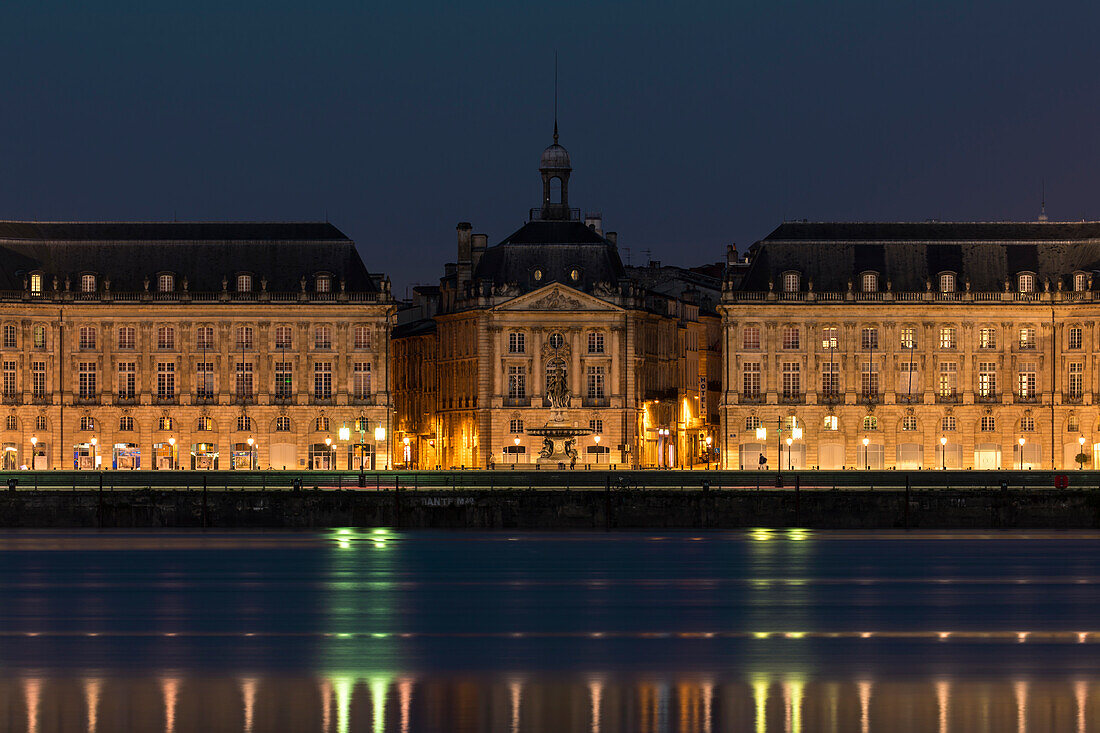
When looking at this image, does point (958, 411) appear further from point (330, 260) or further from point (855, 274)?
point (330, 260)

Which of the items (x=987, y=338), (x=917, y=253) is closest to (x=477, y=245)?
(x=917, y=253)

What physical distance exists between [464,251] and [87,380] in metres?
23.7

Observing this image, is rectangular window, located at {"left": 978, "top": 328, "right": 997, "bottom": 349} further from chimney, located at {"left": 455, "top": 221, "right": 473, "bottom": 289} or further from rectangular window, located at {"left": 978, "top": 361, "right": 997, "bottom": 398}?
chimney, located at {"left": 455, "top": 221, "right": 473, "bottom": 289}

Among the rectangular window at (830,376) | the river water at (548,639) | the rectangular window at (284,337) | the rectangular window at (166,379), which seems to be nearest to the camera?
Answer: the river water at (548,639)

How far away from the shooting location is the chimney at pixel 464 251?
472 ft

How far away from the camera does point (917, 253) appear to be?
460ft

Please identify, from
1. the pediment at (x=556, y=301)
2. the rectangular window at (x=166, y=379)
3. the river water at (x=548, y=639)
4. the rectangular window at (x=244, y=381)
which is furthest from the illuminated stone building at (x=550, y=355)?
the river water at (x=548, y=639)

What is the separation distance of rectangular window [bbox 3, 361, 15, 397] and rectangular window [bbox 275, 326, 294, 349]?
1476 cm

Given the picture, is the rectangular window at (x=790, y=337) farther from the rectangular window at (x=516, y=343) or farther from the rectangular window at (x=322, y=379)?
the rectangular window at (x=322, y=379)

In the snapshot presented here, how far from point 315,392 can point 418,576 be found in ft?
243

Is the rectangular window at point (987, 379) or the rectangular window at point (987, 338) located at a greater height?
the rectangular window at point (987, 338)

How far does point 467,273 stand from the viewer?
14388 centimetres

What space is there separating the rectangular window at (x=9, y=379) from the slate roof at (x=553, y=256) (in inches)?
1076

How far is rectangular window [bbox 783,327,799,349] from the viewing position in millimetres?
140125
